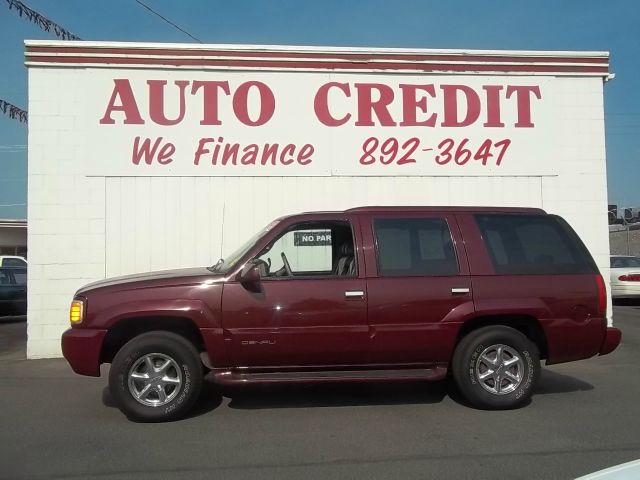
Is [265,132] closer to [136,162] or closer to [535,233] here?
[136,162]

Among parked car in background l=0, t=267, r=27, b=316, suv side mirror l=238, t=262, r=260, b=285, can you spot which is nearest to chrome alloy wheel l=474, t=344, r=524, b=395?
suv side mirror l=238, t=262, r=260, b=285

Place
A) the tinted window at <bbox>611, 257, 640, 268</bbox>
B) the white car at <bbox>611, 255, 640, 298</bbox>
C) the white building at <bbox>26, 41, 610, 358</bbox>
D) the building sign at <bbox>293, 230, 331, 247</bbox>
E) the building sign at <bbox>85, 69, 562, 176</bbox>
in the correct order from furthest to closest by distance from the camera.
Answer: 1. the tinted window at <bbox>611, 257, 640, 268</bbox>
2. the white car at <bbox>611, 255, 640, 298</bbox>
3. the building sign at <bbox>85, 69, 562, 176</bbox>
4. the white building at <bbox>26, 41, 610, 358</bbox>
5. the building sign at <bbox>293, 230, 331, 247</bbox>

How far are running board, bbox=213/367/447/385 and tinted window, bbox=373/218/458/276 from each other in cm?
96

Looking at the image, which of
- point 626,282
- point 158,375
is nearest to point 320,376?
point 158,375

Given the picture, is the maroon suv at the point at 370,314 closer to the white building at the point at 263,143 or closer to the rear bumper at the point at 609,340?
the rear bumper at the point at 609,340

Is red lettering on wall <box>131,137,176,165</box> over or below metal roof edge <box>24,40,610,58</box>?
below

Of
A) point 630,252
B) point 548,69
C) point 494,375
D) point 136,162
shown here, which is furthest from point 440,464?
point 630,252

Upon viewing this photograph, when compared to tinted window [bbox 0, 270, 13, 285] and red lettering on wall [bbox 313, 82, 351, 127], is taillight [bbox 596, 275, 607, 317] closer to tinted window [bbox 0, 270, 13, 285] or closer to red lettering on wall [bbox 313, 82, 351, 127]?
red lettering on wall [bbox 313, 82, 351, 127]

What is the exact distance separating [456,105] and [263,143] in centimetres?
322

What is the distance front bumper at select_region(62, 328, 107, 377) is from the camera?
19.1 feet

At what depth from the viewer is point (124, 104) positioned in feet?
31.9

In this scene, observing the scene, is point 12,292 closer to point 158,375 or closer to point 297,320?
point 158,375

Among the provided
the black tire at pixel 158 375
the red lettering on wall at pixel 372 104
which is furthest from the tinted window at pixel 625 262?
the black tire at pixel 158 375

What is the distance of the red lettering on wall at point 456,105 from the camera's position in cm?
1030
